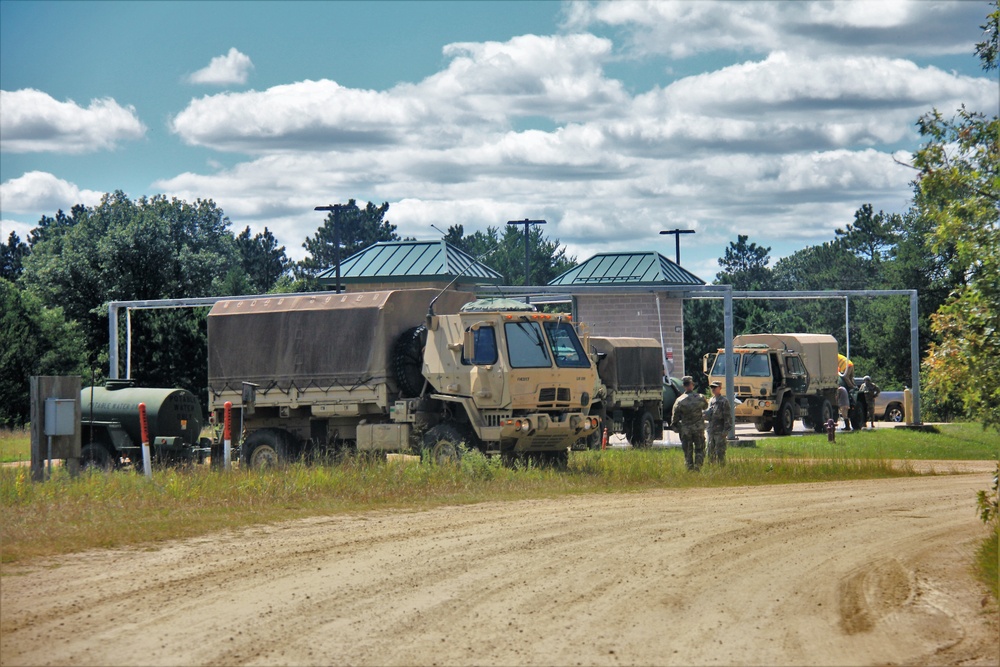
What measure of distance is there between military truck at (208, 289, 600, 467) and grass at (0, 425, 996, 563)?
Answer: 119 cm

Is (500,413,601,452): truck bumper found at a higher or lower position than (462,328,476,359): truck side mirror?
lower

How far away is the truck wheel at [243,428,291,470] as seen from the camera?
2369cm

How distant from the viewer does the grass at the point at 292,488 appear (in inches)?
541

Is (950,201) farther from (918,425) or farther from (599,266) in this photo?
(599,266)

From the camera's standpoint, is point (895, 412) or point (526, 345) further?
point (895, 412)

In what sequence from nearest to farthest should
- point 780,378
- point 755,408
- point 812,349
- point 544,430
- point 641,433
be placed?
point 544,430
point 641,433
point 755,408
point 780,378
point 812,349

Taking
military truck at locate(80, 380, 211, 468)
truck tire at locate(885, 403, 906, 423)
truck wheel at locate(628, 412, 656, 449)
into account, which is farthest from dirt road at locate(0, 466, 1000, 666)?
truck tire at locate(885, 403, 906, 423)

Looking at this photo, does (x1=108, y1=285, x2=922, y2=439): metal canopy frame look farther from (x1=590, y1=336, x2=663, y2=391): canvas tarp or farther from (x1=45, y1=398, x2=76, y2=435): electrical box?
(x1=45, y1=398, x2=76, y2=435): electrical box

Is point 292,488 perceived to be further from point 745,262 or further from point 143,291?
point 745,262

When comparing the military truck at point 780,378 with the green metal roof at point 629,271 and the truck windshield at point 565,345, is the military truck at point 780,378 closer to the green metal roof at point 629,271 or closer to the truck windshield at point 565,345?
the green metal roof at point 629,271

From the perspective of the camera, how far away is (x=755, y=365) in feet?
126

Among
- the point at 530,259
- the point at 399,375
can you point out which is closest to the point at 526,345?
the point at 399,375

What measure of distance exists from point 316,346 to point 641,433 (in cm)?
1156

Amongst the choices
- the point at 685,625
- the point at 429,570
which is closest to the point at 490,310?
the point at 429,570
